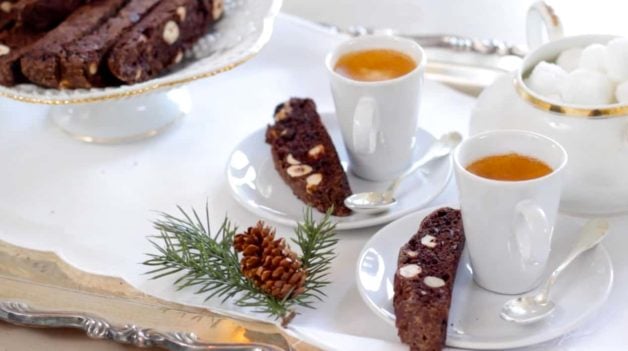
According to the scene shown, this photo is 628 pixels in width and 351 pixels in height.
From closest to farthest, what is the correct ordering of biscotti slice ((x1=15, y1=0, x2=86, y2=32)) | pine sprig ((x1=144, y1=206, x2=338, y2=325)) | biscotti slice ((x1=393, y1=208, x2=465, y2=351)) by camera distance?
biscotti slice ((x1=393, y1=208, x2=465, y2=351)) → pine sprig ((x1=144, y1=206, x2=338, y2=325)) → biscotti slice ((x1=15, y1=0, x2=86, y2=32))

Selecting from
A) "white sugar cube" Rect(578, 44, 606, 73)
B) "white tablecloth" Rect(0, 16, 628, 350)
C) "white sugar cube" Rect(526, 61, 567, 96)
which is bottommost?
"white tablecloth" Rect(0, 16, 628, 350)

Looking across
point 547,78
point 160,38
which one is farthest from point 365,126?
point 160,38

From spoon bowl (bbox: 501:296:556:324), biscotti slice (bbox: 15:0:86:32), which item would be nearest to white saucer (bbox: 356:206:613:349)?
spoon bowl (bbox: 501:296:556:324)

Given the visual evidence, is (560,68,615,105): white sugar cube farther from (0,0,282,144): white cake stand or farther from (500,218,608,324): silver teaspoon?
(0,0,282,144): white cake stand

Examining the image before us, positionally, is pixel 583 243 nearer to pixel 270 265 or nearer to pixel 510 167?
pixel 510 167

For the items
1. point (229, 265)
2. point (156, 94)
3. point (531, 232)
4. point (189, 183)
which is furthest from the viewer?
point (156, 94)

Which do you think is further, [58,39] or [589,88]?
[58,39]

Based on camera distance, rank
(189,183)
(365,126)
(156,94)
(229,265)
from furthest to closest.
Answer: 1. (156,94)
2. (189,183)
3. (365,126)
4. (229,265)

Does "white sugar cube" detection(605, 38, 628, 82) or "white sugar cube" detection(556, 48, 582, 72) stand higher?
"white sugar cube" detection(605, 38, 628, 82)

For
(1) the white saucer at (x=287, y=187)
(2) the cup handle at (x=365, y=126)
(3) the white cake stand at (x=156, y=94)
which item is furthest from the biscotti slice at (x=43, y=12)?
(2) the cup handle at (x=365, y=126)
